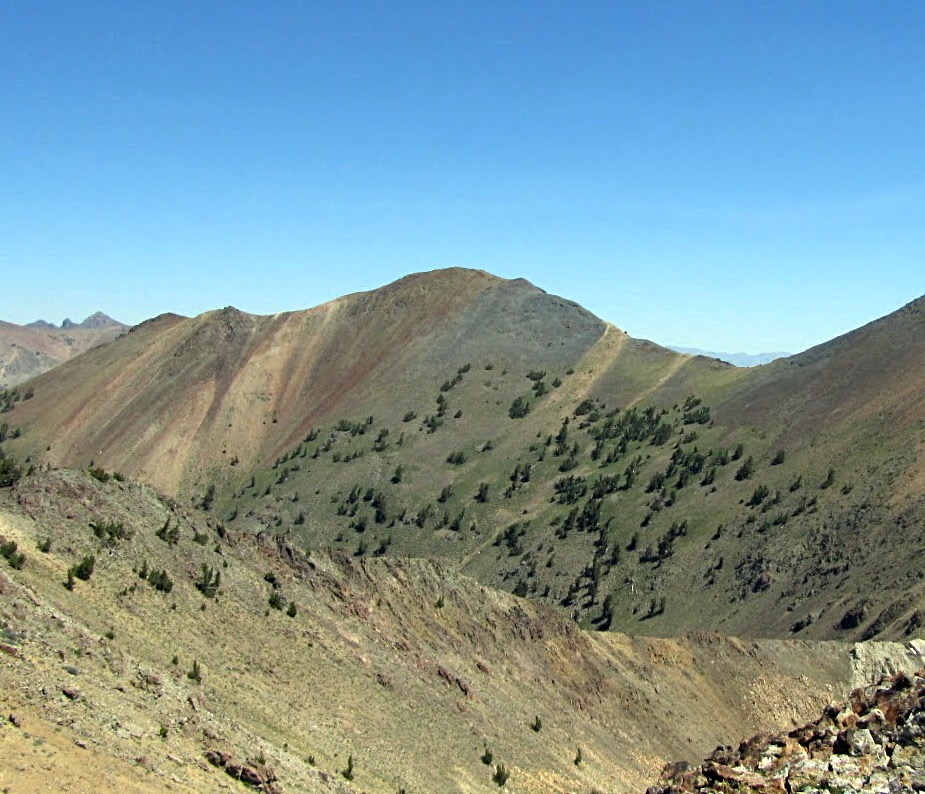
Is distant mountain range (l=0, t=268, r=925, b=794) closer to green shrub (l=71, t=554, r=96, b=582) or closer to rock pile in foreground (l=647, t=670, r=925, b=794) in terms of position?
green shrub (l=71, t=554, r=96, b=582)

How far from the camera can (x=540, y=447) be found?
108 m

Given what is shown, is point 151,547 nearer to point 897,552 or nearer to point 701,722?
point 701,722

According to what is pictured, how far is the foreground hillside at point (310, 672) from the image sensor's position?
23812mm

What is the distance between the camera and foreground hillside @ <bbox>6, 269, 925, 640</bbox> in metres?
75.2

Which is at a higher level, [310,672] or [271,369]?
[271,369]

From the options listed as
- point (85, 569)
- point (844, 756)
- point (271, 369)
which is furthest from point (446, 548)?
point (844, 756)

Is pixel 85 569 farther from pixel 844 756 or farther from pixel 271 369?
pixel 271 369

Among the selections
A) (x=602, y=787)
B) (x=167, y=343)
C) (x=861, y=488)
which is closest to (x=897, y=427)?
(x=861, y=488)

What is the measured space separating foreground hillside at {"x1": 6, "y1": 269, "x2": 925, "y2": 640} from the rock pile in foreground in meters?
35.2

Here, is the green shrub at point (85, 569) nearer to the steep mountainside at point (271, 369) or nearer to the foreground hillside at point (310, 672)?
the foreground hillside at point (310, 672)

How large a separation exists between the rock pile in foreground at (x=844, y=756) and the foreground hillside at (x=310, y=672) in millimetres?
10674

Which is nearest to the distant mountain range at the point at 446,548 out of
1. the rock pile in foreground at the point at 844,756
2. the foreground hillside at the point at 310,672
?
the foreground hillside at the point at 310,672

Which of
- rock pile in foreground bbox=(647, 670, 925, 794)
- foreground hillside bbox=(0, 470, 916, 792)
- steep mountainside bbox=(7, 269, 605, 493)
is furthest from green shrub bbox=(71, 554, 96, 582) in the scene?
steep mountainside bbox=(7, 269, 605, 493)

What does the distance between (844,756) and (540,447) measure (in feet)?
283
